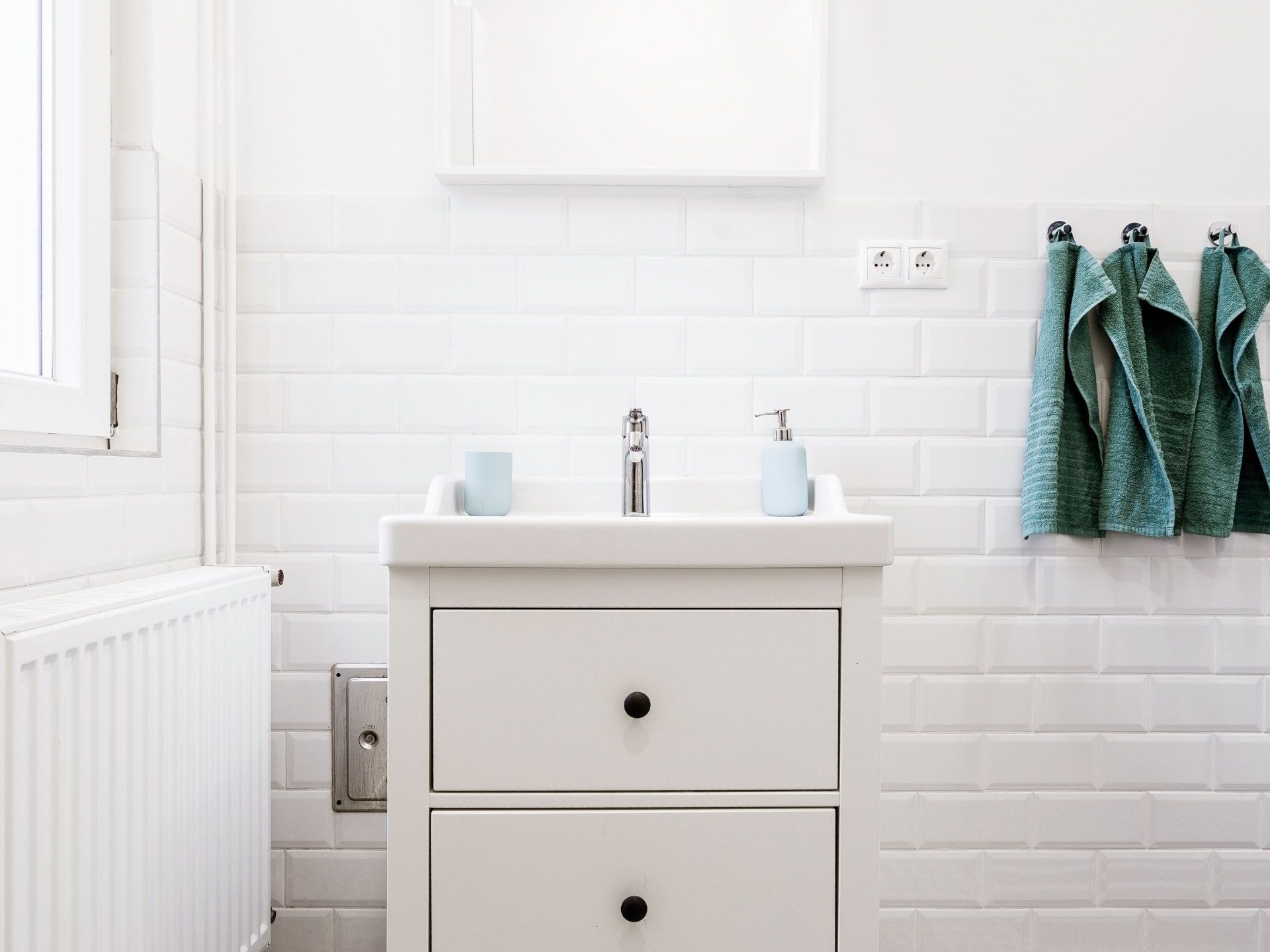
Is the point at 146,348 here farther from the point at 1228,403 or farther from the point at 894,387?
the point at 1228,403

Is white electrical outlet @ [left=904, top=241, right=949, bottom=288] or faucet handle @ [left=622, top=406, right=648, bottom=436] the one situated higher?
white electrical outlet @ [left=904, top=241, right=949, bottom=288]

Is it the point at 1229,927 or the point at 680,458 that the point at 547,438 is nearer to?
the point at 680,458

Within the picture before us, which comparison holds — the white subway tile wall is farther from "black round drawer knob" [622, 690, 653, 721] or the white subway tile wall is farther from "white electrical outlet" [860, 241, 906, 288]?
"black round drawer knob" [622, 690, 653, 721]

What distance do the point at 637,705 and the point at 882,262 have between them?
2.76 ft

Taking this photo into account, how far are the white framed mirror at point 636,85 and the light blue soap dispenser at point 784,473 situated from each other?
0.43 meters

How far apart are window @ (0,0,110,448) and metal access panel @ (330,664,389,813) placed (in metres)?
0.53

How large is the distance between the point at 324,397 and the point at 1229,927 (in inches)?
68.3

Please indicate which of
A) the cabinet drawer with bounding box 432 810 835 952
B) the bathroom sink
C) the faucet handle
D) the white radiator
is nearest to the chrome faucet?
the faucet handle

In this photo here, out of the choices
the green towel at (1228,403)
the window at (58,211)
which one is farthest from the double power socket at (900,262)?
the window at (58,211)

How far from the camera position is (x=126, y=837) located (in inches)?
37.2

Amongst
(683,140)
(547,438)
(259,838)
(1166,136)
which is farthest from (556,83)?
(259,838)

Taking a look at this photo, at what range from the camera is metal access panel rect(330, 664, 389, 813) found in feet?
4.70

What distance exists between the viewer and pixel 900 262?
56.2 inches

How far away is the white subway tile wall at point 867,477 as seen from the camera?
143cm
